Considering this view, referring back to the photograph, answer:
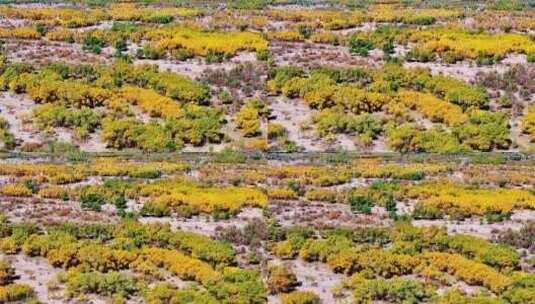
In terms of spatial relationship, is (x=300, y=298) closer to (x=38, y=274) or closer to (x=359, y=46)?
(x=38, y=274)

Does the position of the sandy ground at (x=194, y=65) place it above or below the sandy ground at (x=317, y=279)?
above

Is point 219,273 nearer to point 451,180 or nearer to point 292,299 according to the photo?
point 292,299

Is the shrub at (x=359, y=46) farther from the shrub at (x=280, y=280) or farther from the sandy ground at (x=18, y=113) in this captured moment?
the shrub at (x=280, y=280)

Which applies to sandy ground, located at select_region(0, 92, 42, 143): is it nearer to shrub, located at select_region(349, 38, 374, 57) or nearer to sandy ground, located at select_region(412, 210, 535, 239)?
shrub, located at select_region(349, 38, 374, 57)

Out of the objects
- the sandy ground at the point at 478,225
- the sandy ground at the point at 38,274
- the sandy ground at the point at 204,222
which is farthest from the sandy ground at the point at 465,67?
the sandy ground at the point at 38,274

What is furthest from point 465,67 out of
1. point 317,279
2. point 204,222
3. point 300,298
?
point 300,298

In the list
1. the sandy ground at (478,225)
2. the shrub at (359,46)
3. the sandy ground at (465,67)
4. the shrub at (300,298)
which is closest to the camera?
the shrub at (300,298)

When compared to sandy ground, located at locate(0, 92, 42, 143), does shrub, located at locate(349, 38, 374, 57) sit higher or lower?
higher

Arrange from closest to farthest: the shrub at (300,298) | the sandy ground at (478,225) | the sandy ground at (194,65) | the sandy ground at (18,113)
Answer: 1. the shrub at (300,298)
2. the sandy ground at (478,225)
3. the sandy ground at (18,113)
4. the sandy ground at (194,65)

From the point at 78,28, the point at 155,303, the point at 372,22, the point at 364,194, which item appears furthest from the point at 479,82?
the point at 155,303

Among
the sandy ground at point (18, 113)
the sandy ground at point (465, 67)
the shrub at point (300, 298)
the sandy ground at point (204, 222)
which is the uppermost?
the sandy ground at point (465, 67)

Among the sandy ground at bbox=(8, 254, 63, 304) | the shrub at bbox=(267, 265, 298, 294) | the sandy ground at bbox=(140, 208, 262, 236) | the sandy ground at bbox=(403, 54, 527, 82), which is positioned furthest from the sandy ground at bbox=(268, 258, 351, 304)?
the sandy ground at bbox=(403, 54, 527, 82)
